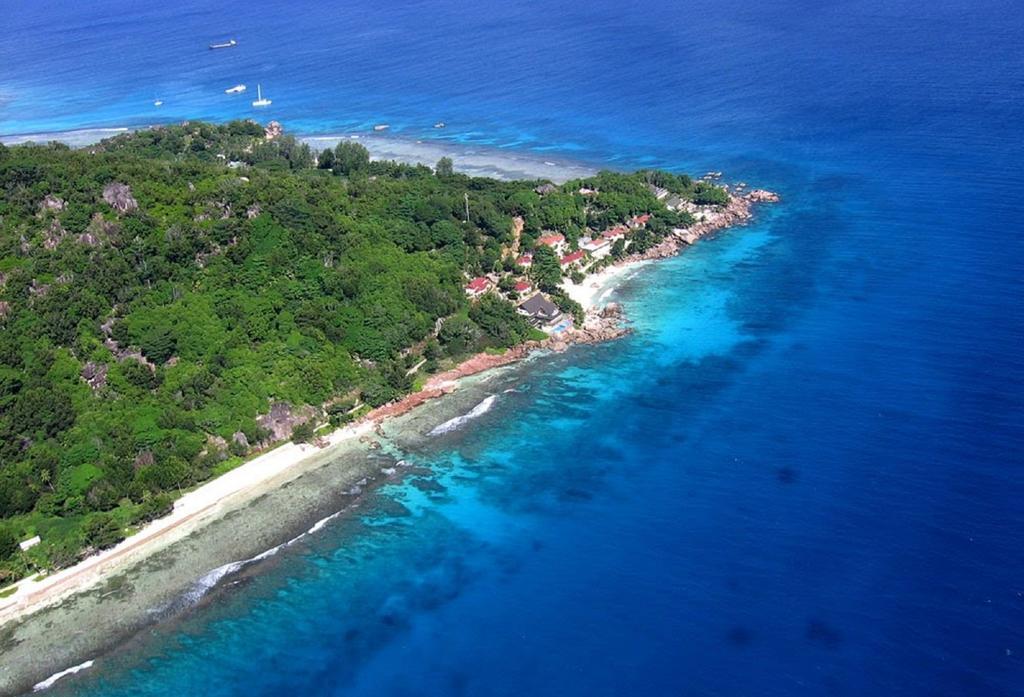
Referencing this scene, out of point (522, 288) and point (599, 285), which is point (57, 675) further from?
point (599, 285)

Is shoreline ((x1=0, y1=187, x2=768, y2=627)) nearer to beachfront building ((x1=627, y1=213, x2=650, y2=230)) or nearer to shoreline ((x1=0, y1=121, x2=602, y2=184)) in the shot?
beachfront building ((x1=627, y1=213, x2=650, y2=230))

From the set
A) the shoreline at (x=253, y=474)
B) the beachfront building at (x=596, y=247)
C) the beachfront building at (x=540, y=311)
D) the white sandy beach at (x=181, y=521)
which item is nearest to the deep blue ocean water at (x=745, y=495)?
the shoreline at (x=253, y=474)

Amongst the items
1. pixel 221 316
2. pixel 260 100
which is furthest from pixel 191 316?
pixel 260 100

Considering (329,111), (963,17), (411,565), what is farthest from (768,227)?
(963,17)

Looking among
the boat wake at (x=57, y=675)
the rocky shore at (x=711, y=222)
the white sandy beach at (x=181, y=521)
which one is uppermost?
the rocky shore at (x=711, y=222)

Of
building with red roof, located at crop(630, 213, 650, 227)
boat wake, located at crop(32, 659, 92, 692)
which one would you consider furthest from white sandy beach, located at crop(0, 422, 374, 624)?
building with red roof, located at crop(630, 213, 650, 227)

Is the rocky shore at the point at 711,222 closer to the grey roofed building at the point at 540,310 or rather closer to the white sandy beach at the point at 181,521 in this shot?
the grey roofed building at the point at 540,310

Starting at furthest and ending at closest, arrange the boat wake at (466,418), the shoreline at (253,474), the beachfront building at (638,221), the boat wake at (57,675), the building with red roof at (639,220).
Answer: the building with red roof at (639,220)
the beachfront building at (638,221)
the boat wake at (466,418)
the shoreline at (253,474)
the boat wake at (57,675)

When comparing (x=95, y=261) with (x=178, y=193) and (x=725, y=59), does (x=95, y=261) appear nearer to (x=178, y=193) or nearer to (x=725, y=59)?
(x=178, y=193)
